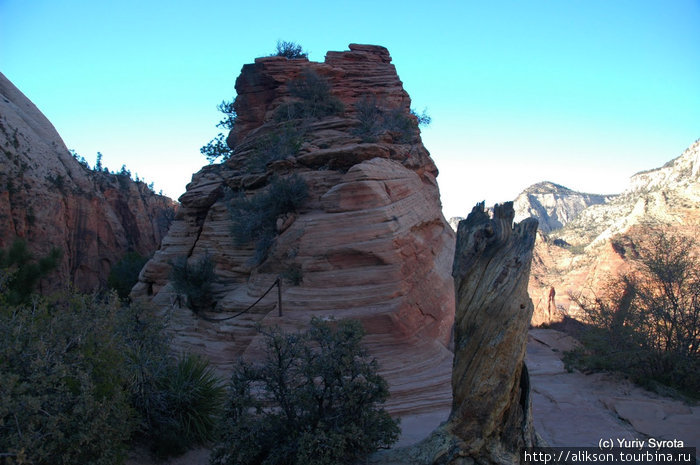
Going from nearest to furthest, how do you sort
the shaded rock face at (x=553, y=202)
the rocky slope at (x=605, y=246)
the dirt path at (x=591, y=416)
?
the dirt path at (x=591, y=416)
the rocky slope at (x=605, y=246)
the shaded rock face at (x=553, y=202)

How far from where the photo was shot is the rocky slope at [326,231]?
9297 mm

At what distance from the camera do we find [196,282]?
39.7 feet

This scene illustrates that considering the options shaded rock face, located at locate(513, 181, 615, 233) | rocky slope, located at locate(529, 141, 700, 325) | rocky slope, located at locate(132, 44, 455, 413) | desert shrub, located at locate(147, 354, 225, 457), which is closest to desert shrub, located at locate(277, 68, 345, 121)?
rocky slope, located at locate(132, 44, 455, 413)

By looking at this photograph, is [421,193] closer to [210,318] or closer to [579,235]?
[210,318]

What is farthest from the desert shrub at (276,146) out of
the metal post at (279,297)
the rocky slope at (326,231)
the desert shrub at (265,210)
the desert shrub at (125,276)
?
the desert shrub at (125,276)

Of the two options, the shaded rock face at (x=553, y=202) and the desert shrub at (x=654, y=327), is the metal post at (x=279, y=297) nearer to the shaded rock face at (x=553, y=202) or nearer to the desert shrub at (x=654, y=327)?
the desert shrub at (x=654, y=327)

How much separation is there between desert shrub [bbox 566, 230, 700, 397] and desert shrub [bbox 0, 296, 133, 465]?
950cm

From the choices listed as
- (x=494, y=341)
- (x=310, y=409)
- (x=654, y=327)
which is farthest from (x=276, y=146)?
(x=654, y=327)

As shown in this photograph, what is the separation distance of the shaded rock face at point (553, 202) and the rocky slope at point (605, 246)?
2615cm

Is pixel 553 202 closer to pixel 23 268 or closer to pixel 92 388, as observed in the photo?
pixel 23 268

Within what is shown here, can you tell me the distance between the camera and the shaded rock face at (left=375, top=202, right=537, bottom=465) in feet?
14.9

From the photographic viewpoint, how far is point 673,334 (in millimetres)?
9320

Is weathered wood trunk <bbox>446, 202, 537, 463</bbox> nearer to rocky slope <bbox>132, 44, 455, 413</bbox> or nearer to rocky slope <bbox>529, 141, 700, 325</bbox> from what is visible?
rocky slope <bbox>132, 44, 455, 413</bbox>

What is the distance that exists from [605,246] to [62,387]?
82.2 ft
